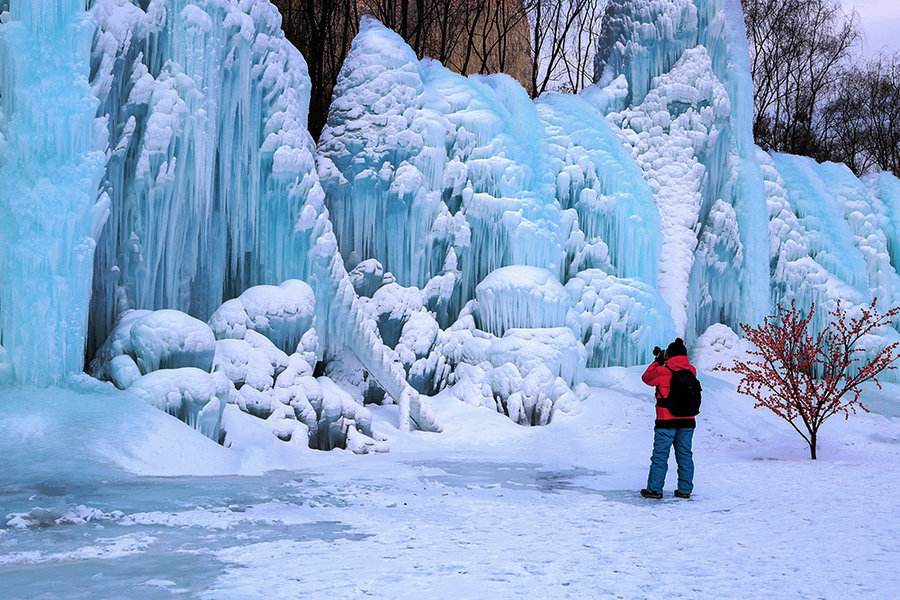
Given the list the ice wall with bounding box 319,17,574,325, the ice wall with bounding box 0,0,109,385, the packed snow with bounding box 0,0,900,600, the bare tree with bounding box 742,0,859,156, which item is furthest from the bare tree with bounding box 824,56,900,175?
the ice wall with bounding box 0,0,109,385

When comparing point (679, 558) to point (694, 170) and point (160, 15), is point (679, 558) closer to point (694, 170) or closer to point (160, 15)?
point (160, 15)

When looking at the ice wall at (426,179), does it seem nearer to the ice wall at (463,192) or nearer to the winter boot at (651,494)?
the ice wall at (463,192)

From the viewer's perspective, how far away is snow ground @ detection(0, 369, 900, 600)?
12.7ft

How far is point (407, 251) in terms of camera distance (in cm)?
1236

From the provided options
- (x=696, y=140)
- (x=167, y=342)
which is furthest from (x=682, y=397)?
(x=696, y=140)

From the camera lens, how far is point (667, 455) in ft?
21.5

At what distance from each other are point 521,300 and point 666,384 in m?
5.36

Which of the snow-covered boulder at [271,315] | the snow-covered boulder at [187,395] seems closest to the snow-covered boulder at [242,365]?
the snow-covered boulder at [271,315]

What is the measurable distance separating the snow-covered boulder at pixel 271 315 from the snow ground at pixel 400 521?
67.8 inches

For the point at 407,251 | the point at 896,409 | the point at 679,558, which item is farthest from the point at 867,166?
the point at 679,558

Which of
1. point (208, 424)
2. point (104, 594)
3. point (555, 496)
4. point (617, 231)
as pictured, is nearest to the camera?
point (104, 594)

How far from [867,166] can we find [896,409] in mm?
16060

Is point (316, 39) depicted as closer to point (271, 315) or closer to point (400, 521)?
point (271, 315)

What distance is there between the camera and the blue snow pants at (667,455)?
21.6 feet
